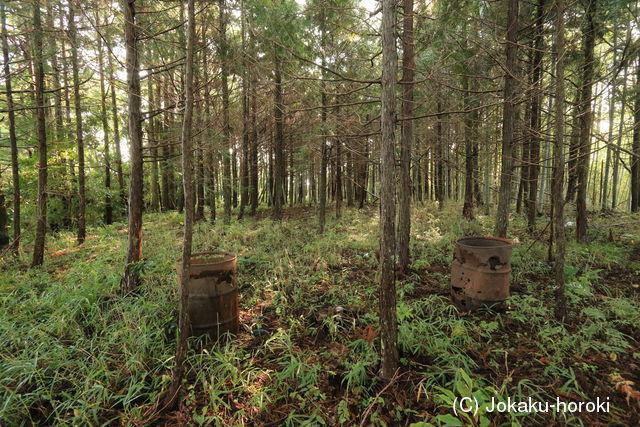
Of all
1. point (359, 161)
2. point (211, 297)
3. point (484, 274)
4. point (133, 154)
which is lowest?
point (211, 297)

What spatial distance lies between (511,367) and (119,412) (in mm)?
4054

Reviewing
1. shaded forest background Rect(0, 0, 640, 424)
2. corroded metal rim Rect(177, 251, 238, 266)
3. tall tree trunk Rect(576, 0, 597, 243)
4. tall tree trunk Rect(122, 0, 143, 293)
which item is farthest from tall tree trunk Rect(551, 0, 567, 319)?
tall tree trunk Rect(122, 0, 143, 293)

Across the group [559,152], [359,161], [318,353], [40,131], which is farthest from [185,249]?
[40,131]

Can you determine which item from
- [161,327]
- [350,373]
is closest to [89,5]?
[161,327]

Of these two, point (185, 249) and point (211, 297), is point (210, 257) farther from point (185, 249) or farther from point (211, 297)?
point (185, 249)

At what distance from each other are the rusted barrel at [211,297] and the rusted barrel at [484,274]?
11.8 ft

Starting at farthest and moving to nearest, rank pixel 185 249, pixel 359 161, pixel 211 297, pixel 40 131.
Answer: pixel 359 161, pixel 40 131, pixel 211 297, pixel 185 249

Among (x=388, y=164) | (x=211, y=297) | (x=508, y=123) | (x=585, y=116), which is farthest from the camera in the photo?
(x=585, y=116)

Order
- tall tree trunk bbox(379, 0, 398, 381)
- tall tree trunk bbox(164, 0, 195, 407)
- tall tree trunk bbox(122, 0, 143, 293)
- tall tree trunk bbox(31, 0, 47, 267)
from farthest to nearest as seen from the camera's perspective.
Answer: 1. tall tree trunk bbox(31, 0, 47, 267)
2. tall tree trunk bbox(122, 0, 143, 293)
3. tall tree trunk bbox(164, 0, 195, 407)
4. tall tree trunk bbox(379, 0, 398, 381)

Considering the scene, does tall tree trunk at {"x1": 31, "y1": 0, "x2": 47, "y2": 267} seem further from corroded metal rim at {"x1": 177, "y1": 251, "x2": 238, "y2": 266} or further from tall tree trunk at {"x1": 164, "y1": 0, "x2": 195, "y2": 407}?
tall tree trunk at {"x1": 164, "y1": 0, "x2": 195, "y2": 407}

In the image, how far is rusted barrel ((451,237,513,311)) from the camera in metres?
4.16

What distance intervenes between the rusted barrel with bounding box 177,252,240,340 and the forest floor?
0.25m

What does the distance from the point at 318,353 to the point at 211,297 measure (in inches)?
62.0

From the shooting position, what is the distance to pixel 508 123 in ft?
18.1
